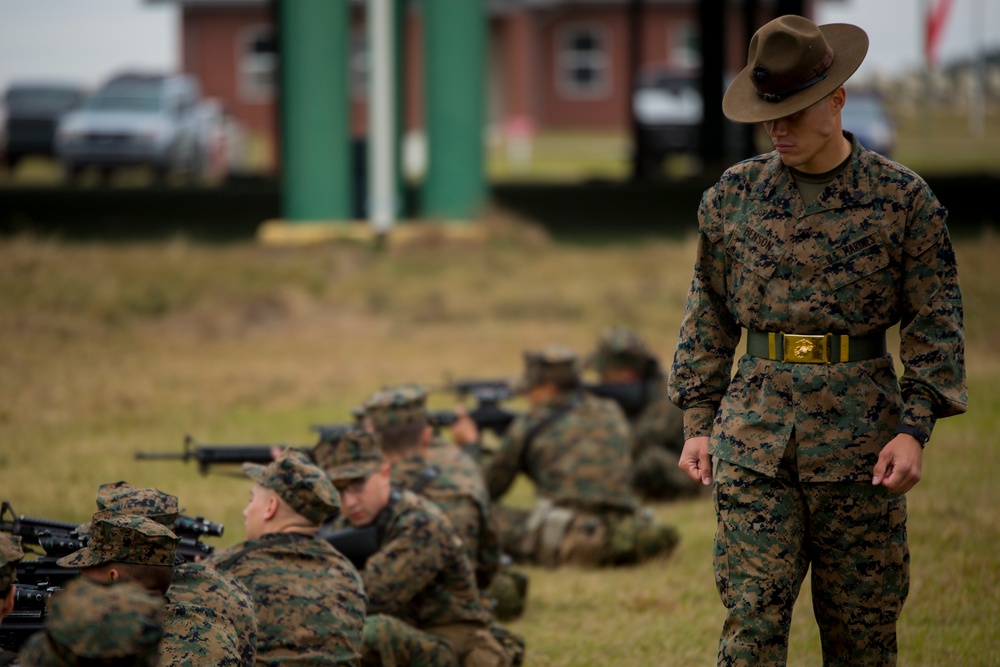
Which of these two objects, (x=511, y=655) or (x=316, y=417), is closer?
(x=511, y=655)

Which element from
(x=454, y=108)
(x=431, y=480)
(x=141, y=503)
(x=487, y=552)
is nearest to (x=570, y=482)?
(x=487, y=552)

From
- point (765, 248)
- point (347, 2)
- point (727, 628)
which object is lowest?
point (727, 628)

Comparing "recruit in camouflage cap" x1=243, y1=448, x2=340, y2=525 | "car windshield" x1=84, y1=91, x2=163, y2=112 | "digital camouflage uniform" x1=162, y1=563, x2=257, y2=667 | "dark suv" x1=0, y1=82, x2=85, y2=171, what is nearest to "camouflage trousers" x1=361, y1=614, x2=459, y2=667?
"recruit in camouflage cap" x1=243, y1=448, x2=340, y2=525

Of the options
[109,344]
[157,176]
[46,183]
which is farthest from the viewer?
[157,176]

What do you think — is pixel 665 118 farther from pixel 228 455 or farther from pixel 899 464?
pixel 899 464

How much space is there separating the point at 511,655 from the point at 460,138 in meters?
12.8

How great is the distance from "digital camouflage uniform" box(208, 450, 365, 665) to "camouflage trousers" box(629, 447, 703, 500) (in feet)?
14.7

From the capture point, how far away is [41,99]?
3350 cm

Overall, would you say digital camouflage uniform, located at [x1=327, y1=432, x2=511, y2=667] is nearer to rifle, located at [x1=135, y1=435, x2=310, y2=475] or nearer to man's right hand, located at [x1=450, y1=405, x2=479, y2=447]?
rifle, located at [x1=135, y1=435, x2=310, y2=475]

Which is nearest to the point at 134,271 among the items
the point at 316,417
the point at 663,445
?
the point at 316,417

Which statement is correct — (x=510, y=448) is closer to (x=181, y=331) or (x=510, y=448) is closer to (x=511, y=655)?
(x=511, y=655)

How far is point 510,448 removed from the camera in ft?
25.1

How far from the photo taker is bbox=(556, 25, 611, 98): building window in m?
49.1

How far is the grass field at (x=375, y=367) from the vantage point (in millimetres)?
6438
